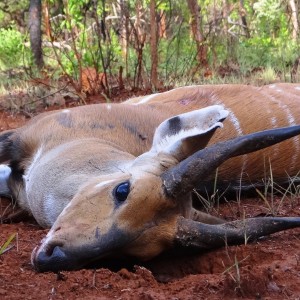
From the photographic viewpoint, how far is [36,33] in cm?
1076

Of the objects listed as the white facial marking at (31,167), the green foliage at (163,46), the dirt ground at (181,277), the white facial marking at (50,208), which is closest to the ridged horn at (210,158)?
the dirt ground at (181,277)

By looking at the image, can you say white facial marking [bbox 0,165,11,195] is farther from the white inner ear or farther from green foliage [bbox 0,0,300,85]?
green foliage [bbox 0,0,300,85]

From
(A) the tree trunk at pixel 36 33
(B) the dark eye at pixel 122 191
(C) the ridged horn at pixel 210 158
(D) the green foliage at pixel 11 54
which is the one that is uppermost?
(C) the ridged horn at pixel 210 158

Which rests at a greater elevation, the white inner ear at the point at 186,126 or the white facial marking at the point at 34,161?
the white inner ear at the point at 186,126

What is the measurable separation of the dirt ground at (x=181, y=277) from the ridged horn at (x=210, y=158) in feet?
0.99

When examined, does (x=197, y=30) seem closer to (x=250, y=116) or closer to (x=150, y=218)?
(x=250, y=116)

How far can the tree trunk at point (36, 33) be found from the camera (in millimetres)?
10663

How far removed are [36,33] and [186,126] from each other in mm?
7843

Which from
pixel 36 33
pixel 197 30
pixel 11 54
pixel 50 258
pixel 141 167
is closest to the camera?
pixel 50 258

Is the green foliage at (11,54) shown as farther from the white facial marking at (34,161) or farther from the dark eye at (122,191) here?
the dark eye at (122,191)

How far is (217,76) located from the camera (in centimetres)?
891

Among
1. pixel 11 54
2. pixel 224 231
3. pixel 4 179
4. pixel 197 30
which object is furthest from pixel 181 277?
pixel 11 54

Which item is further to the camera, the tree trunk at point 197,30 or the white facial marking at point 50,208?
the tree trunk at point 197,30

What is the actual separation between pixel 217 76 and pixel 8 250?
6045 mm
